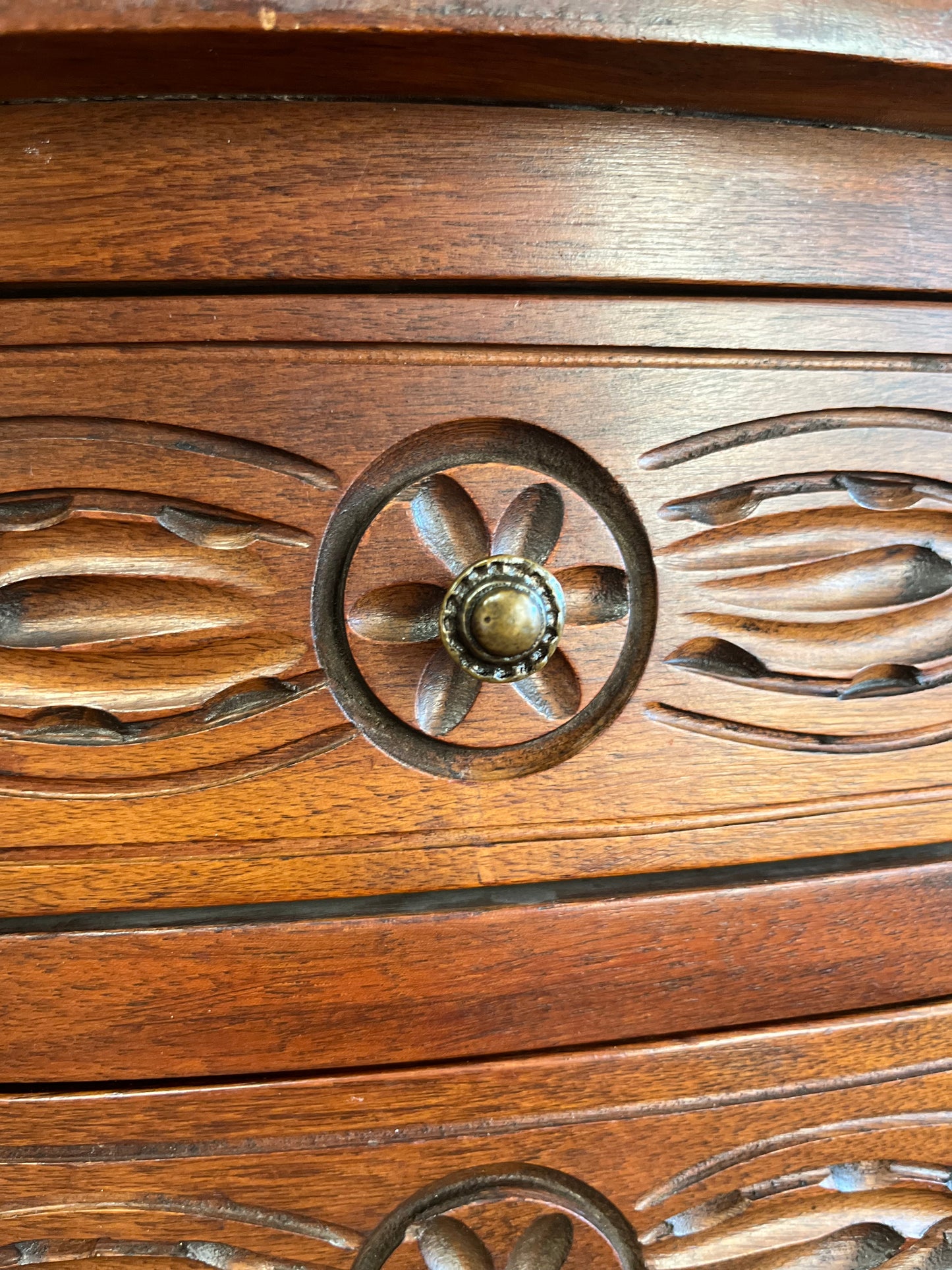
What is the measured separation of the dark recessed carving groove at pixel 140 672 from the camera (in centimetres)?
31

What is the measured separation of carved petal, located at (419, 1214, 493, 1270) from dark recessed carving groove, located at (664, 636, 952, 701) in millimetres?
217

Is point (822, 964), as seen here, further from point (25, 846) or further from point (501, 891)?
point (25, 846)

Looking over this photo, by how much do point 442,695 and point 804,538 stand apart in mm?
138

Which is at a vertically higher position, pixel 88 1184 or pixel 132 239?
pixel 132 239

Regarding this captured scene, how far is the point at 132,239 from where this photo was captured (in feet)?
0.99

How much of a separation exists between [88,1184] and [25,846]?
0.12 metres

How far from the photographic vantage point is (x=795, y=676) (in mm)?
351

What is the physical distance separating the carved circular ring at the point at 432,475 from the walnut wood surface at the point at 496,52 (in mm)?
102

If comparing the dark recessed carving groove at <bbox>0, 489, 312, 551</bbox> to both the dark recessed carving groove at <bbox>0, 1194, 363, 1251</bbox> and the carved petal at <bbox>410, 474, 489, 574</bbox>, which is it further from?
the dark recessed carving groove at <bbox>0, 1194, 363, 1251</bbox>

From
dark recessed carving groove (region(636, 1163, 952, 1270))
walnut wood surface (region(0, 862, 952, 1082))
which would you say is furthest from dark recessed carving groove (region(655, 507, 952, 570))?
dark recessed carving groove (region(636, 1163, 952, 1270))

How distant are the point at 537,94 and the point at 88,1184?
1.27 ft

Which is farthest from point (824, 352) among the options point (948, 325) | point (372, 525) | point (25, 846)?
point (25, 846)

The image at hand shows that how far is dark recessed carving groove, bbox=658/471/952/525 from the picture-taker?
0.33 meters

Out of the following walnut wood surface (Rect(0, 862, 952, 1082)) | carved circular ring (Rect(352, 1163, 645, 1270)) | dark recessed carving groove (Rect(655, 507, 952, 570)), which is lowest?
carved circular ring (Rect(352, 1163, 645, 1270))
